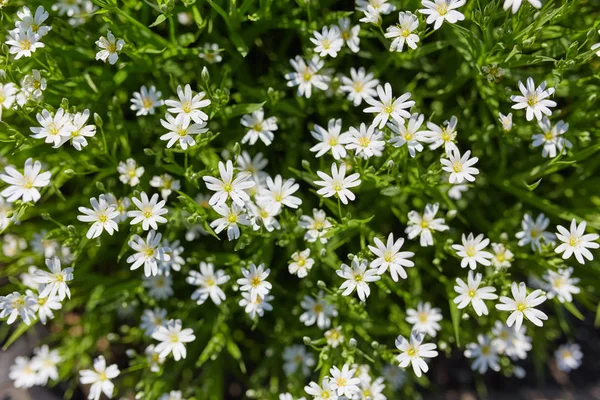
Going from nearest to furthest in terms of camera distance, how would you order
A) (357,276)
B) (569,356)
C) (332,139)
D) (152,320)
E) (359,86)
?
1. (357,276)
2. (332,139)
3. (359,86)
4. (152,320)
5. (569,356)

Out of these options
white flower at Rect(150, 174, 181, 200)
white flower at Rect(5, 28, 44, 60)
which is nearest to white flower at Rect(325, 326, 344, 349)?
white flower at Rect(150, 174, 181, 200)

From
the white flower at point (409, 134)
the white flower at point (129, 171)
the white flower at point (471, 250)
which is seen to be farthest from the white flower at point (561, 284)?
the white flower at point (129, 171)

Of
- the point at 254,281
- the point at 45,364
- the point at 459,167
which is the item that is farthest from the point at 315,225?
the point at 45,364

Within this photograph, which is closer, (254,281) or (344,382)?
(344,382)

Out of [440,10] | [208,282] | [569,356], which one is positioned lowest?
[569,356]

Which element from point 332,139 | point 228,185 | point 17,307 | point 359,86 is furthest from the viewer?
point 359,86

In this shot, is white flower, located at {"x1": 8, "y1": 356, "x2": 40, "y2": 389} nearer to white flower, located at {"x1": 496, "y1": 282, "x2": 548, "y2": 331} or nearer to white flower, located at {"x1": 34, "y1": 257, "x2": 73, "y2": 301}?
white flower, located at {"x1": 34, "y1": 257, "x2": 73, "y2": 301}

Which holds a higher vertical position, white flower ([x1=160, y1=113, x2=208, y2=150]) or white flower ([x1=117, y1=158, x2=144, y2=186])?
white flower ([x1=160, y1=113, x2=208, y2=150])

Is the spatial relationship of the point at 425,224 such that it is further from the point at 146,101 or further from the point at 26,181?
the point at 26,181
